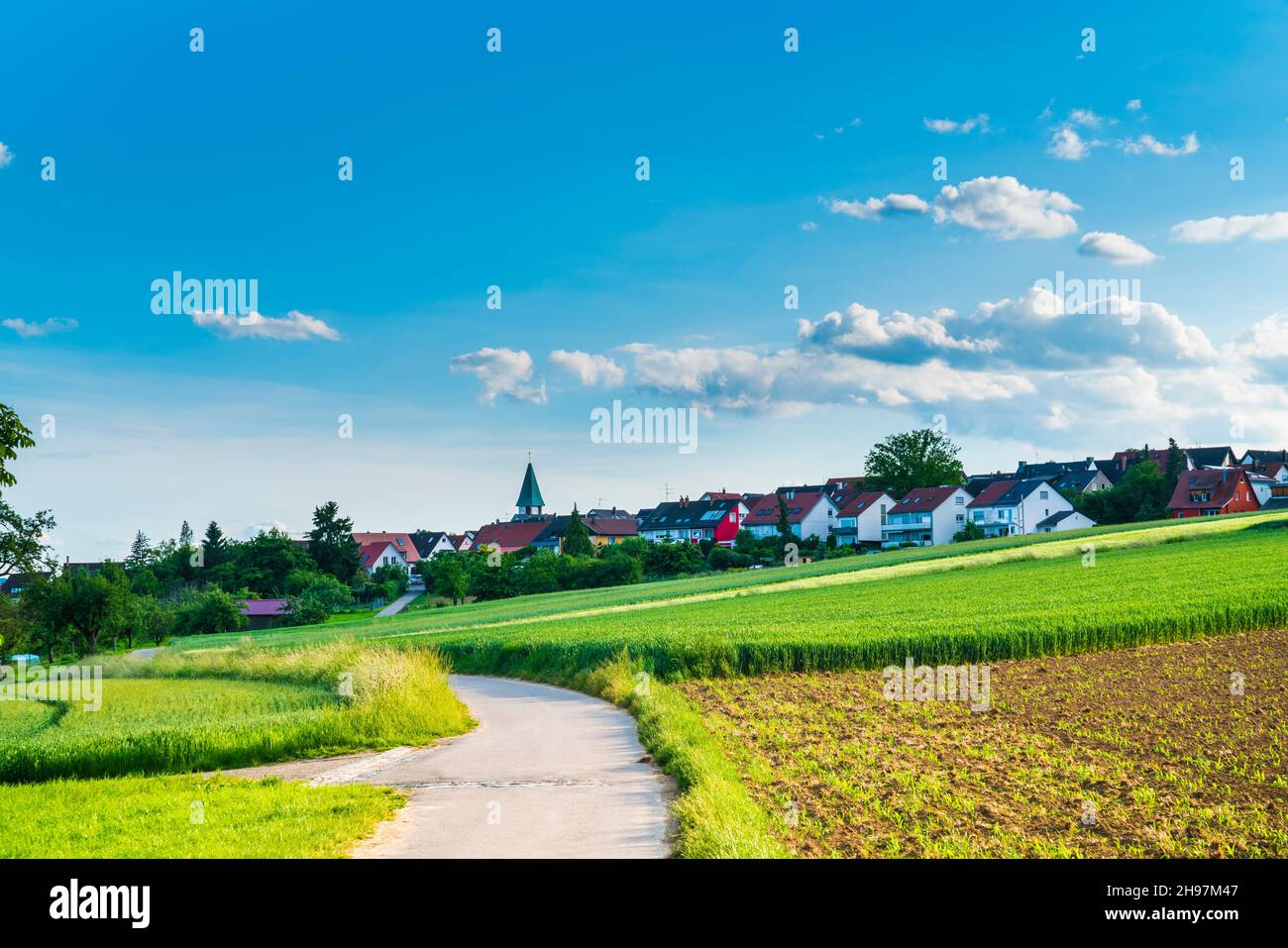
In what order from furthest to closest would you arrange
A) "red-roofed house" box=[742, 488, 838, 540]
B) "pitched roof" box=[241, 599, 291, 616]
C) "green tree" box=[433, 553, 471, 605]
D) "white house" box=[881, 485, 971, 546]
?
"red-roofed house" box=[742, 488, 838, 540] < "white house" box=[881, 485, 971, 546] < "green tree" box=[433, 553, 471, 605] < "pitched roof" box=[241, 599, 291, 616]

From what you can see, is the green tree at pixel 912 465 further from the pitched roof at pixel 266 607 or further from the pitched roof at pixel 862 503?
the pitched roof at pixel 266 607

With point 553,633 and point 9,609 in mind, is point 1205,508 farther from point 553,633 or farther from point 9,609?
point 9,609

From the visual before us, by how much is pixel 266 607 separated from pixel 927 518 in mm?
66213

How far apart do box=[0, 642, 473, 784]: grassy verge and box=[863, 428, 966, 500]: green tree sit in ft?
335

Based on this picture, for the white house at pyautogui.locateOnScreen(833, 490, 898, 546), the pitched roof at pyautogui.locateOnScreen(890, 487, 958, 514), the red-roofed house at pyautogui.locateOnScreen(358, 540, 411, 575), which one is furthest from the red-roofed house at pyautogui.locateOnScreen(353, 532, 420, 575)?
the pitched roof at pyautogui.locateOnScreen(890, 487, 958, 514)

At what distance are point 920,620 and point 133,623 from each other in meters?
62.0

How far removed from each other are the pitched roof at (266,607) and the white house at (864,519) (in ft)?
193

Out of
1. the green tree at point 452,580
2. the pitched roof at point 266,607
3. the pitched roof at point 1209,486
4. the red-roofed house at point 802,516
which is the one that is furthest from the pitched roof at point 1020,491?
the pitched roof at point 266,607

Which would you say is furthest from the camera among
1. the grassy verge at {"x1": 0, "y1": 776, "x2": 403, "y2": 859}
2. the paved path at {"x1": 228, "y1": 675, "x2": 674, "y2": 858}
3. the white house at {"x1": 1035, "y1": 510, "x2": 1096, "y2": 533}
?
the white house at {"x1": 1035, "y1": 510, "x2": 1096, "y2": 533}

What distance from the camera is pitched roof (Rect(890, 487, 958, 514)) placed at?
105812 mm

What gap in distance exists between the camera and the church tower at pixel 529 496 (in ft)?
526

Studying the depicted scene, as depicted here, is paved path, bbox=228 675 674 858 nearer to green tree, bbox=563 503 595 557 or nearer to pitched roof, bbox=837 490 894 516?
green tree, bbox=563 503 595 557
